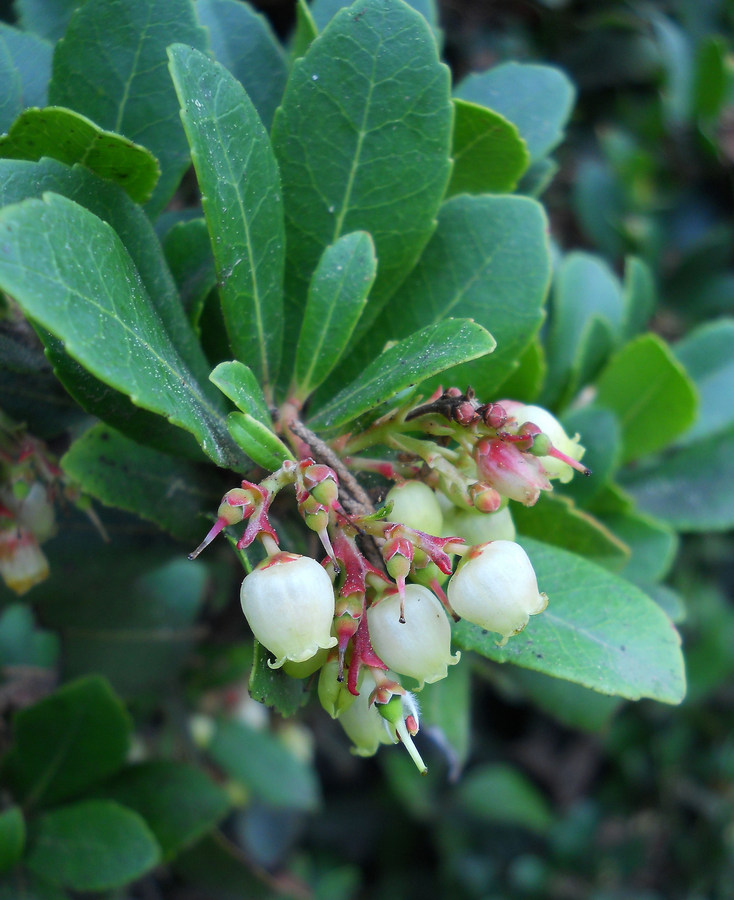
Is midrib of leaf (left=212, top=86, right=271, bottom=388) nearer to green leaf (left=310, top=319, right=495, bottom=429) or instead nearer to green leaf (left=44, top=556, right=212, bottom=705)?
green leaf (left=310, top=319, right=495, bottom=429)

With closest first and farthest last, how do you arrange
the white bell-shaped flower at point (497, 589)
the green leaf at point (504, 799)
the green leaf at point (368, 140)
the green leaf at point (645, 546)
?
the white bell-shaped flower at point (497, 589)
the green leaf at point (368, 140)
the green leaf at point (645, 546)
the green leaf at point (504, 799)

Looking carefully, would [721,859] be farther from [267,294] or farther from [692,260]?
[267,294]

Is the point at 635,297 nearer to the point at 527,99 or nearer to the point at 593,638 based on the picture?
the point at 527,99

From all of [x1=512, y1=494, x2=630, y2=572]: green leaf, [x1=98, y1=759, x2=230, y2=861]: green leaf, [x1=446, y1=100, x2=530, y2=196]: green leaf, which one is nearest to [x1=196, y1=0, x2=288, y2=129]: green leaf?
[x1=446, y1=100, x2=530, y2=196]: green leaf

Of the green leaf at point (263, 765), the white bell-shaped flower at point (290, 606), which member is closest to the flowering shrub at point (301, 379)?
the white bell-shaped flower at point (290, 606)

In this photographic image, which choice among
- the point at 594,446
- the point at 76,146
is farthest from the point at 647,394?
the point at 76,146

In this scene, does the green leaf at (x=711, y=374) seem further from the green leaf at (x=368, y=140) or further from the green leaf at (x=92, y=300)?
the green leaf at (x=92, y=300)
